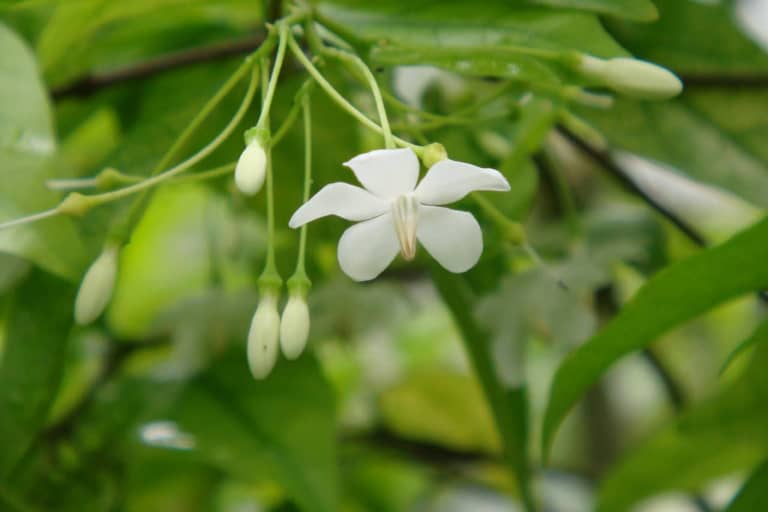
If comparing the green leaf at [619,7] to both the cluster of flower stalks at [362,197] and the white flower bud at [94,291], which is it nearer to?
the cluster of flower stalks at [362,197]

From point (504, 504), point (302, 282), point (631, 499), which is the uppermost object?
point (302, 282)

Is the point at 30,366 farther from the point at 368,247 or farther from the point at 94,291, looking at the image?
the point at 368,247

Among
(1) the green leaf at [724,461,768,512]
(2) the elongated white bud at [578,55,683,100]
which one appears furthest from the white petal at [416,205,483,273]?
(1) the green leaf at [724,461,768,512]

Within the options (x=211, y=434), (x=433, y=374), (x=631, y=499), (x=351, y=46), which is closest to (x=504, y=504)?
(x=433, y=374)

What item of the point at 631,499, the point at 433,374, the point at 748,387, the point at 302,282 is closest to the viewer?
the point at 302,282

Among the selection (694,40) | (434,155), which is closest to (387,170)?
(434,155)

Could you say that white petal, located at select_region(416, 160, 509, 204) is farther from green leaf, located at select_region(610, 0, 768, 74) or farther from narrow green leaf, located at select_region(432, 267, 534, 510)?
green leaf, located at select_region(610, 0, 768, 74)

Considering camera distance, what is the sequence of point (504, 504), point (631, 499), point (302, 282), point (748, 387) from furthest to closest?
point (504, 504) < point (631, 499) < point (748, 387) < point (302, 282)

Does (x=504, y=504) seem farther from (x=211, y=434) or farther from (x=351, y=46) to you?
(x=351, y=46)
